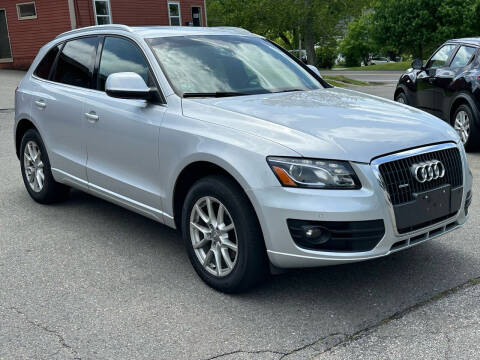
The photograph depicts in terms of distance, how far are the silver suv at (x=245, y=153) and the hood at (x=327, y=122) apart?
10mm

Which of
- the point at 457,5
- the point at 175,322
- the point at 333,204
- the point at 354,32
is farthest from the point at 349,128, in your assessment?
the point at 354,32

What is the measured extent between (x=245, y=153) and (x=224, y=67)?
4.43 feet

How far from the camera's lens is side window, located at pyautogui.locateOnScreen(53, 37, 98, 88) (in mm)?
5414

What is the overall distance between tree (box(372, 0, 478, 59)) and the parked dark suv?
36.9 meters

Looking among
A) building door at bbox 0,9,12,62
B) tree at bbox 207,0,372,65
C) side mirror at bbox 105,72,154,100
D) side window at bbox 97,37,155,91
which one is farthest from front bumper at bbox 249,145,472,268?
tree at bbox 207,0,372,65

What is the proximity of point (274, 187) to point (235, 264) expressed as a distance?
0.64 metres

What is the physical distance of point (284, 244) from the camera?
356 centimetres

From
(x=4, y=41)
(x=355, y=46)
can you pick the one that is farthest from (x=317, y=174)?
(x=355, y=46)

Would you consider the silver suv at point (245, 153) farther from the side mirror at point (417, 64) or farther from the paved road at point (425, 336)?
the side mirror at point (417, 64)

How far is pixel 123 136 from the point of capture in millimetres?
4695

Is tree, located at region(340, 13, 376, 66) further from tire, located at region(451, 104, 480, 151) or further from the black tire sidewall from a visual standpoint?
the black tire sidewall

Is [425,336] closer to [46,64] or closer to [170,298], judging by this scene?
[170,298]

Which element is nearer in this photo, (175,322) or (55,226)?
(175,322)

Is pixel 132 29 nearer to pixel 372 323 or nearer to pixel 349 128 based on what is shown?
pixel 349 128
